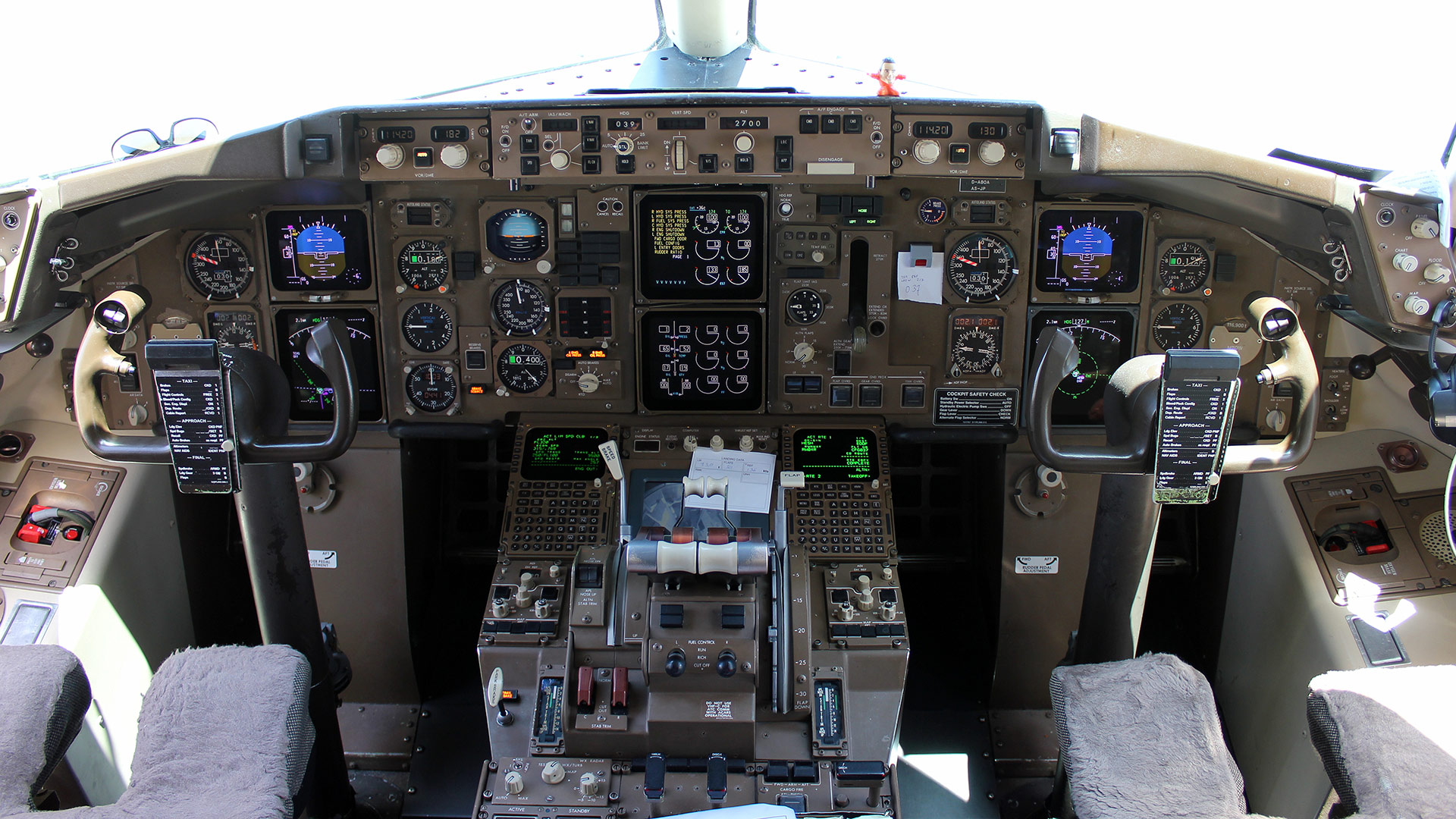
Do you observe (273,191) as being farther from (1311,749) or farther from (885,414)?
(1311,749)

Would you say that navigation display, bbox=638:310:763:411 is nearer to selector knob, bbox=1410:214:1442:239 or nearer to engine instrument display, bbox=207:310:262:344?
engine instrument display, bbox=207:310:262:344

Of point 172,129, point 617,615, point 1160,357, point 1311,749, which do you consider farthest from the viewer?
point 172,129

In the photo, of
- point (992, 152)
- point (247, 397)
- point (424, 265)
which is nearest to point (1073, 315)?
point (992, 152)

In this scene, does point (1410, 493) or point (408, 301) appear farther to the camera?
point (408, 301)

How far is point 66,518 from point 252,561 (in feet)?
3.52

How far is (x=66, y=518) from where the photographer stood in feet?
9.51

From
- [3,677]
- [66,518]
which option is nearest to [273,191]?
[66,518]

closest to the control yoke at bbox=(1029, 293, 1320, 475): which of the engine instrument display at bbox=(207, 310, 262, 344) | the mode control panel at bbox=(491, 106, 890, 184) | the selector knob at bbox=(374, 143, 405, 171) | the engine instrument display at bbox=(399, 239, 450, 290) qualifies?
the mode control panel at bbox=(491, 106, 890, 184)

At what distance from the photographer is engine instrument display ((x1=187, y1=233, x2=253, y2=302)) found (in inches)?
120

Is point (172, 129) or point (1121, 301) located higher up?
point (172, 129)

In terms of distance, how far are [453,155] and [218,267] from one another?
98 centimetres

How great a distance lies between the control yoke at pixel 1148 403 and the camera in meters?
1.89

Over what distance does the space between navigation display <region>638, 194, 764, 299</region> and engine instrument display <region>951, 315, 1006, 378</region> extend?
68cm

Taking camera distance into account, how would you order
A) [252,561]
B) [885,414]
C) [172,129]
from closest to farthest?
1. [252,561]
2. [172,129]
3. [885,414]
